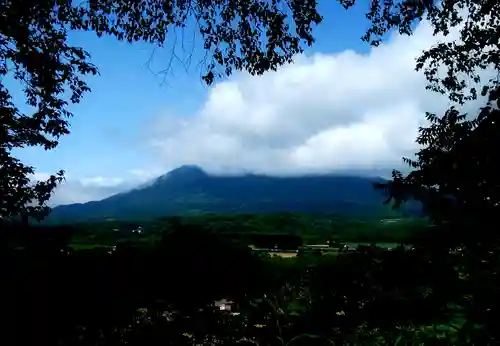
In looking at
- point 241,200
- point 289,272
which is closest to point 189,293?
point 289,272

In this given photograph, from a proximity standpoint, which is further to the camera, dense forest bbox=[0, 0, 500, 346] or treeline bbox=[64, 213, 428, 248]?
treeline bbox=[64, 213, 428, 248]

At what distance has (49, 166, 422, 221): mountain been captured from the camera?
443 centimetres

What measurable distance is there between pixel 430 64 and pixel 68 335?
10503 mm

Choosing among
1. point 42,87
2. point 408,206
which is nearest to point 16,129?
point 42,87

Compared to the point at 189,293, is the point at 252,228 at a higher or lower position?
higher

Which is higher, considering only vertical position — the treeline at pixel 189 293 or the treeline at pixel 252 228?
the treeline at pixel 252 228

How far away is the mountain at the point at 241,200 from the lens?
175 inches

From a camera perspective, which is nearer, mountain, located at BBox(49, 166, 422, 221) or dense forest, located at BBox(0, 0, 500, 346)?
dense forest, located at BBox(0, 0, 500, 346)

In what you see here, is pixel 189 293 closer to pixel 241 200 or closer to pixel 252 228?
pixel 252 228

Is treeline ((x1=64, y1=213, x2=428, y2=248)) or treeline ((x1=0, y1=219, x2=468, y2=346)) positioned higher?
treeline ((x1=64, y1=213, x2=428, y2=248))

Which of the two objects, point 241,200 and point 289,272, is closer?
point 289,272

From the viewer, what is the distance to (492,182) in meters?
2.50

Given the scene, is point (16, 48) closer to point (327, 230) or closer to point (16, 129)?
point (16, 129)

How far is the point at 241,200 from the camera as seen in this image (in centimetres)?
671
